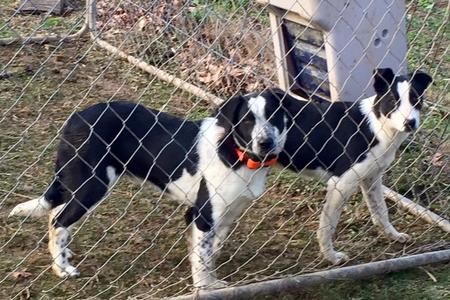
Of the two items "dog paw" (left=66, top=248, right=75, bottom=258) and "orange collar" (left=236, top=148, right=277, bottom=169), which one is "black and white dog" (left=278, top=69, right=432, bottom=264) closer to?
"orange collar" (left=236, top=148, right=277, bottom=169)

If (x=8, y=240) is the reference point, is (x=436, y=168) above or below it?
above

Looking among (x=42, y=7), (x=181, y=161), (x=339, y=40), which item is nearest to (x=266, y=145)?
(x=181, y=161)

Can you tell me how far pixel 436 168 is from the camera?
Answer: 4.16 m

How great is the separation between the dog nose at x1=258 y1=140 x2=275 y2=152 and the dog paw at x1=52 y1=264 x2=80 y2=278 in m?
0.91

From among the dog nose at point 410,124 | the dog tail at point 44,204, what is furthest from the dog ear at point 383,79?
the dog tail at point 44,204

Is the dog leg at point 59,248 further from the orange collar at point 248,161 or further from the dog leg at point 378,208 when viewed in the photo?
the dog leg at point 378,208

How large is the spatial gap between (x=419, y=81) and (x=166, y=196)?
1.17 meters

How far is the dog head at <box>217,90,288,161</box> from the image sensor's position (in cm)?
314

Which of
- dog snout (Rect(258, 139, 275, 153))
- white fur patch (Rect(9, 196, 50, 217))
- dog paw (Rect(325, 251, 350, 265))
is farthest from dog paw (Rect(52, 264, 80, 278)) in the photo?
dog paw (Rect(325, 251, 350, 265))

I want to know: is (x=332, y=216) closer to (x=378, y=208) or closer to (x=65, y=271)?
(x=378, y=208)

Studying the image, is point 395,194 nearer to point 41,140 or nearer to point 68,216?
point 68,216

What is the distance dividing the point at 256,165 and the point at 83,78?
256 cm

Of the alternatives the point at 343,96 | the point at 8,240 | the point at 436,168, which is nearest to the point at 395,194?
the point at 436,168

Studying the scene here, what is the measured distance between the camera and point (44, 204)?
3.42 meters
